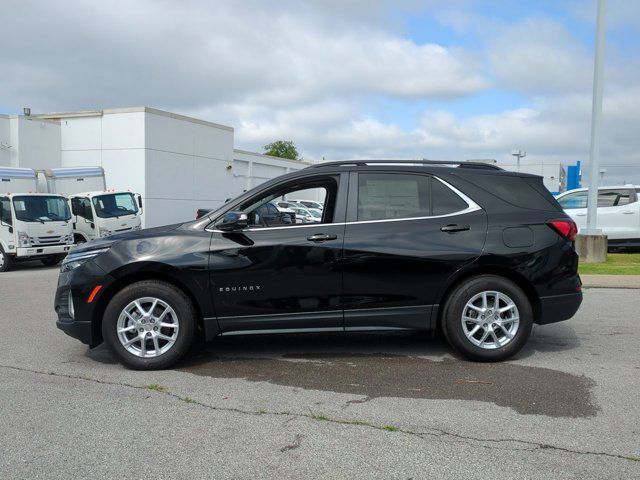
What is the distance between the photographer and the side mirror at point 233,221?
5.31m

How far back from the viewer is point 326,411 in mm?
4359

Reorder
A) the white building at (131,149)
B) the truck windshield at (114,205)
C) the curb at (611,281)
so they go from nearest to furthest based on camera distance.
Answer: the curb at (611,281) → the truck windshield at (114,205) → the white building at (131,149)

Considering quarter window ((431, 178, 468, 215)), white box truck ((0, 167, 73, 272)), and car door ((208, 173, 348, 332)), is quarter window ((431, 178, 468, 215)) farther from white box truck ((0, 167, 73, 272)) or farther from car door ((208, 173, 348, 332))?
white box truck ((0, 167, 73, 272))

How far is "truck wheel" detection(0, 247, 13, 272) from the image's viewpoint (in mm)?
15492

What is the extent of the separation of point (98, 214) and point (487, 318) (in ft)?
49.6

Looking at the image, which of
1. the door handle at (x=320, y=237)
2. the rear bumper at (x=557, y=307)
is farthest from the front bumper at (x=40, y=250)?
the rear bumper at (x=557, y=307)

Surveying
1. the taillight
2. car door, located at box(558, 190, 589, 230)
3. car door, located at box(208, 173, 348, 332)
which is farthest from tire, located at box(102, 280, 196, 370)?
car door, located at box(558, 190, 589, 230)

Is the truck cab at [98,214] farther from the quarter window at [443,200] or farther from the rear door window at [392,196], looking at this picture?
the quarter window at [443,200]

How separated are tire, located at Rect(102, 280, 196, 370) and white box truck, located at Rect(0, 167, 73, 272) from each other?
1174 cm

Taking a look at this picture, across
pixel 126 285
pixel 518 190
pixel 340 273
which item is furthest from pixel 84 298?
pixel 518 190

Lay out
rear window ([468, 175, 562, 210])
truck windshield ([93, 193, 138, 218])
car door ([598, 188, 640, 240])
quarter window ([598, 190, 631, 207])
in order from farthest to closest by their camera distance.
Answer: truck windshield ([93, 193, 138, 218])
quarter window ([598, 190, 631, 207])
car door ([598, 188, 640, 240])
rear window ([468, 175, 562, 210])

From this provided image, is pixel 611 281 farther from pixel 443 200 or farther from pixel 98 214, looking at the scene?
pixel 98 214

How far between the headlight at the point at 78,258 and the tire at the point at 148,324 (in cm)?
45

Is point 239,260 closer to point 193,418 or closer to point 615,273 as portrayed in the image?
point 193,418
